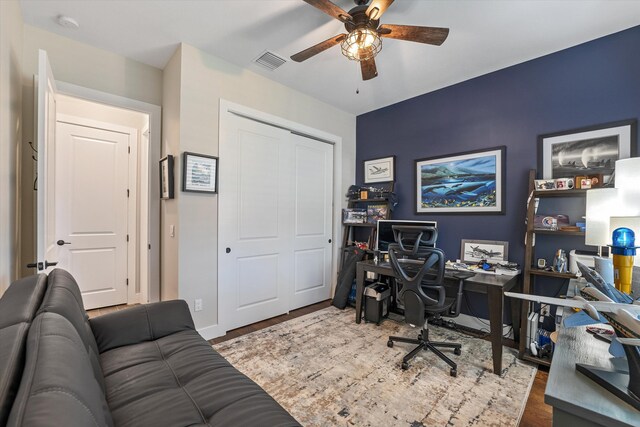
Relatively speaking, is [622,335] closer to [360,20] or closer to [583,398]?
[583,398]

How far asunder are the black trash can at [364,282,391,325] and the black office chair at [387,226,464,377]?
0.71 m

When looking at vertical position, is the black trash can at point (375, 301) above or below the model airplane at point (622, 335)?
below

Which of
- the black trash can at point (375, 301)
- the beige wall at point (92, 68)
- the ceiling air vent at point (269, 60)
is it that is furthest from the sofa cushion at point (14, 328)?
the black trash can at point (375, 301)

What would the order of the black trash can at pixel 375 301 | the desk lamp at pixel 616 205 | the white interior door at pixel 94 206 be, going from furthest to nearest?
the white interior door at pixel 94 206, the black trash can at pixel 375 301, the desk lamp at pixel 616 205

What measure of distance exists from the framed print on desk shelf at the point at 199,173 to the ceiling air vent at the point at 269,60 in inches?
42.5

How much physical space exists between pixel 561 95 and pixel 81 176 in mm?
5195

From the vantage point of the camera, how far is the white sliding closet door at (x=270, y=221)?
290 centimetres

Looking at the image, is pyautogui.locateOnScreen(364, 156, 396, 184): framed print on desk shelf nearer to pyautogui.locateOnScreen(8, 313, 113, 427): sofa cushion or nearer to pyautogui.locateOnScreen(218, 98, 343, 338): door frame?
pyautogui.locateOnScreen(218, 98, 343, 338): door frame

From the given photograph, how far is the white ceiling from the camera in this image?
2029 mm

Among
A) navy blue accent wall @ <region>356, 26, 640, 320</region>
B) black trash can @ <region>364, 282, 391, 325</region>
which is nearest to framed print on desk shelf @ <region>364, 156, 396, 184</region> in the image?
navy blue accent wall @ <region>356, 26, 640, 320</region>

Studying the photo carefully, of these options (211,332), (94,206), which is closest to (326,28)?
(211,332)

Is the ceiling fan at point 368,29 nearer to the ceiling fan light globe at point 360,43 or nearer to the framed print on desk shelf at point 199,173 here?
the ceiling fan light globe at point 360,43

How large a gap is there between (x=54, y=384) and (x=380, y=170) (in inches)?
→ 146

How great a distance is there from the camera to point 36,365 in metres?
0.72
